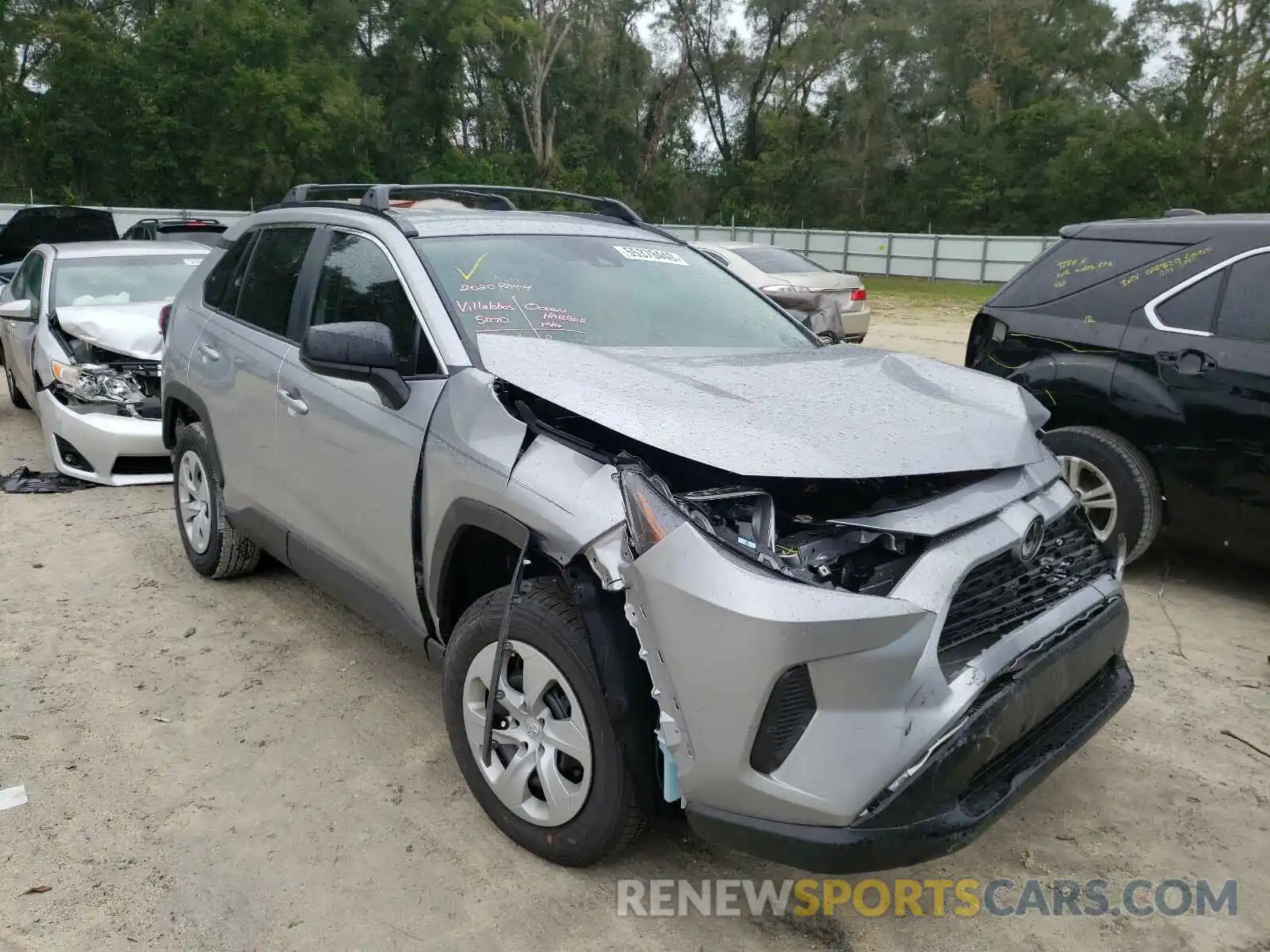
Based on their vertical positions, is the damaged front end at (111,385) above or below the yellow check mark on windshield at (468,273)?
below

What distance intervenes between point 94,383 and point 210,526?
8.58 feet

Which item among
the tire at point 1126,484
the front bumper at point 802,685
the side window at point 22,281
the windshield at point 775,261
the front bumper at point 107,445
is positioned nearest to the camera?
the front bumper at point 802,685

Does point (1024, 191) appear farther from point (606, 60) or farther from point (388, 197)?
point (388, 197)

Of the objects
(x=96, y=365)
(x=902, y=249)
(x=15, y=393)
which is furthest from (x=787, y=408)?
(x=902, y=249)

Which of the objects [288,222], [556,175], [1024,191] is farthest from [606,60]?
[288,222]

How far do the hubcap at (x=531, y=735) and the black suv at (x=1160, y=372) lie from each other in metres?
3.34

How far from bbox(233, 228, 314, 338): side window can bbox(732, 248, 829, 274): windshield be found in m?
9.55

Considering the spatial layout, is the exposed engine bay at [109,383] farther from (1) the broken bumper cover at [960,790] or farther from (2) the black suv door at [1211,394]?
(2) the black suv door at [1211,394]

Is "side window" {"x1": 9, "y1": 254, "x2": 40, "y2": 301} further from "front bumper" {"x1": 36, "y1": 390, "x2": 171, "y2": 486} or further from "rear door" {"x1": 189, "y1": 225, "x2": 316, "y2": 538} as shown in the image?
"rear door" {"x1": 189, "y1": 225, "x2": 316, "y2": 538}

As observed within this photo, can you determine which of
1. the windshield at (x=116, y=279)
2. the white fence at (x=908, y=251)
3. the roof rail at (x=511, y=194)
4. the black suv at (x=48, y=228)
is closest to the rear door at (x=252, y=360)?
Answer: the roof rail at (x=511, y=194)

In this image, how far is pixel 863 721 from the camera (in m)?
2.27

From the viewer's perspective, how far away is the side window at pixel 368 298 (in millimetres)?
3348

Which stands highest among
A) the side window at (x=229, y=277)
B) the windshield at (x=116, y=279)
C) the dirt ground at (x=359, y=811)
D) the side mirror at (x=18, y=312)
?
the side window at (x=229, y=277)

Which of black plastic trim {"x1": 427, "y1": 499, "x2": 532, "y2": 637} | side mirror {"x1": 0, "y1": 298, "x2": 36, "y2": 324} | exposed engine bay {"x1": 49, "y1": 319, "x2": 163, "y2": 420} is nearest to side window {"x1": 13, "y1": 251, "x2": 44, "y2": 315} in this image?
side mirror {"x1": 0, "y1": 298, "x2": 36, "y2": 324}
